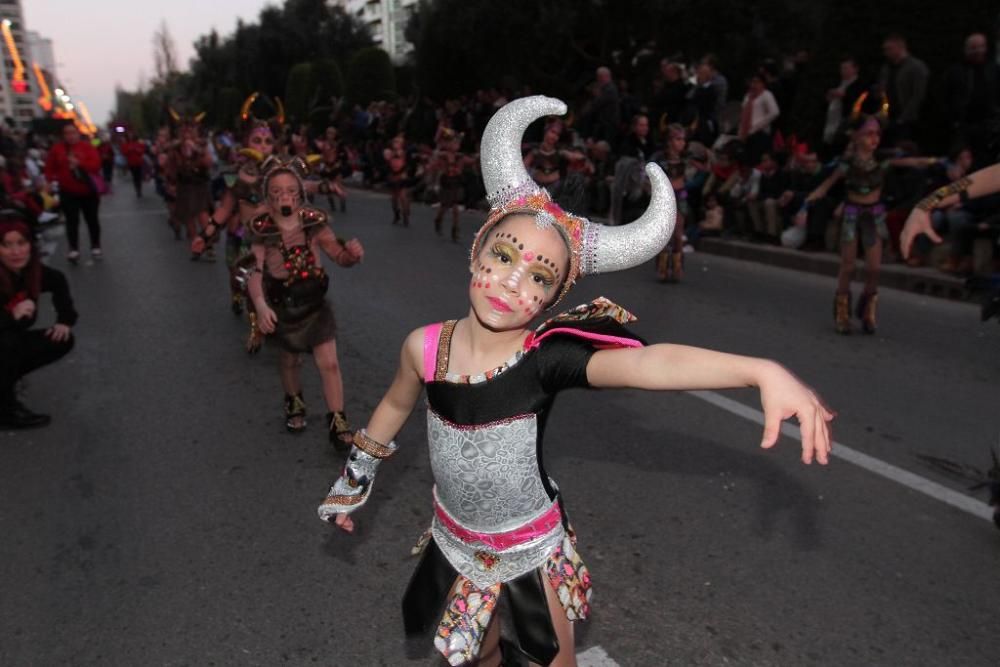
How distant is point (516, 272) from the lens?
212 cm

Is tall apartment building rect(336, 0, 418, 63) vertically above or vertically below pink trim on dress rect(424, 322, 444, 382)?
above

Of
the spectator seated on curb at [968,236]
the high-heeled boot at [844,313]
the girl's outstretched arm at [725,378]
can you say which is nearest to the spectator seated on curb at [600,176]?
the spectator seated on curb at [968,236]

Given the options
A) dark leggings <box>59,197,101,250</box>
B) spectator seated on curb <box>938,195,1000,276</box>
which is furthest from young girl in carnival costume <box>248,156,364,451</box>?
dark leggings <box>59,197,101,250</box>

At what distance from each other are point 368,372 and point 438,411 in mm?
4089

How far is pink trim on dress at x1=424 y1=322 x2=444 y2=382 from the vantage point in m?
2.28

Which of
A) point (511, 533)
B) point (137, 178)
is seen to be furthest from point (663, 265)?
point (137, 178)

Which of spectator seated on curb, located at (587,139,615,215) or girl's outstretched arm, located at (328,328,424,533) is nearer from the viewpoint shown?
girl's outstretched arm, located at (328,328,424,533)

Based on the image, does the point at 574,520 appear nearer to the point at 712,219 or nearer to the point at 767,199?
the point at 767,199

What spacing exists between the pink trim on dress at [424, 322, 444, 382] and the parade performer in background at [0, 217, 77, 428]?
3.93m

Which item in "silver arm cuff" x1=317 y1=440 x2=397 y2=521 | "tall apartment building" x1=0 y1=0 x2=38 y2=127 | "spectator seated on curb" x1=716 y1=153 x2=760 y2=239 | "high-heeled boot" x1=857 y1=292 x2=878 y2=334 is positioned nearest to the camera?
"silver arm cuff" x1=317 y1=440 x2=397 y2=521

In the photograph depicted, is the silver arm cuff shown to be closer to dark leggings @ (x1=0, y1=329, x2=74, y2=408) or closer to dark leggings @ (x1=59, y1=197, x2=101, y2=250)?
dark leggings @ (x1=0, y1=329, x2=74, y2=408)

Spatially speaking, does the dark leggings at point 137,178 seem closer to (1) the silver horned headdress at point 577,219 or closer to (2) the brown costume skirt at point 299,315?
Result: (2) the brown costume skirt at point 299,315

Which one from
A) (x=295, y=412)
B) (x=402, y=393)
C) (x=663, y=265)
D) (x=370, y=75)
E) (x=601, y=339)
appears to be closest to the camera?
(x=601, y=339)

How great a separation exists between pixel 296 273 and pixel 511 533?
284 cm
